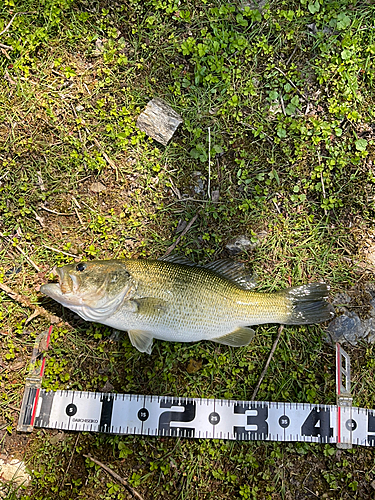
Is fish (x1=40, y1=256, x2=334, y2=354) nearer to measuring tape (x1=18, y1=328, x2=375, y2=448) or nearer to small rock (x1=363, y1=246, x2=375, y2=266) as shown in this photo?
measuring tape (x1=18, y1=328, x2=375, y2=448)

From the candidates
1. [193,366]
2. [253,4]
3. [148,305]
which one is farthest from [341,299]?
[253,4]

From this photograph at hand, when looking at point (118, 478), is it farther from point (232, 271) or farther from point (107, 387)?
point (232, 271)

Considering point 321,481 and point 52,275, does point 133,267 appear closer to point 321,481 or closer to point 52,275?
point 52,275

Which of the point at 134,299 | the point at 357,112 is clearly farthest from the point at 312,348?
the point at 357,112

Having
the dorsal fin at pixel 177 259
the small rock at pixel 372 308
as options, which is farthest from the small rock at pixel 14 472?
the small rock at pixel 372 308

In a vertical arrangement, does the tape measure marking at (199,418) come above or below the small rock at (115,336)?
below

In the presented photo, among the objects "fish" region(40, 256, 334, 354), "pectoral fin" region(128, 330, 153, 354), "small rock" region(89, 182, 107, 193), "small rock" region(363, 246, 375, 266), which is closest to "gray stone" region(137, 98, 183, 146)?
"small rock" region(89, 182, 107, 193)

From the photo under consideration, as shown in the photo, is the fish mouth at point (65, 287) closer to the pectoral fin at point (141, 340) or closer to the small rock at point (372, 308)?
the pectoral fin at point (141, 340)

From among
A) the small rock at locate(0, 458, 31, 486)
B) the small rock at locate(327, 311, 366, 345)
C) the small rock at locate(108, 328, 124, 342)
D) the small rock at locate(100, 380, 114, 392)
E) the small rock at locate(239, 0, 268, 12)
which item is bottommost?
the small rock at locate(0, 458, 31, 486)
